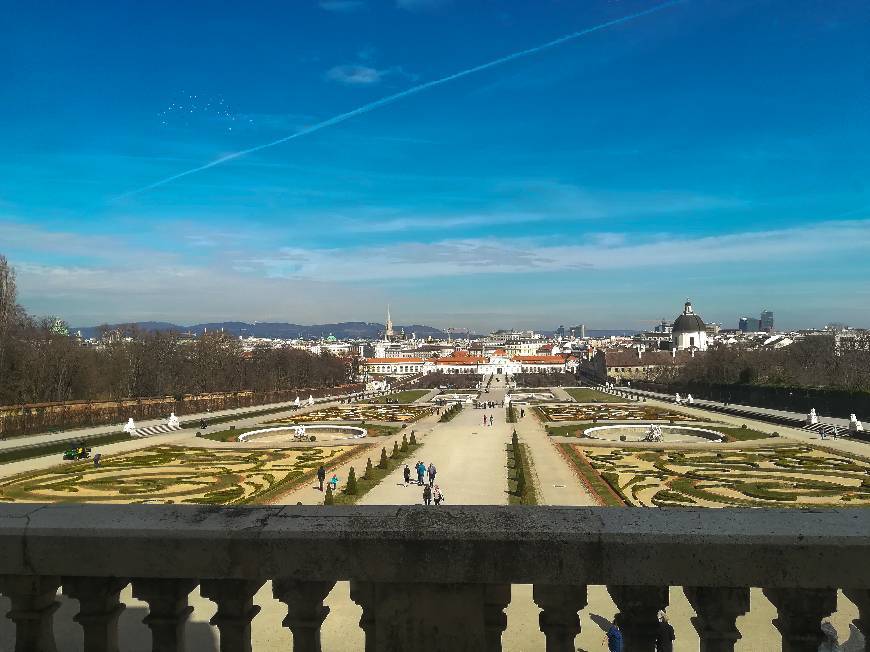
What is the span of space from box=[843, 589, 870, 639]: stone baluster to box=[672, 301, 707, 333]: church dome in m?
169

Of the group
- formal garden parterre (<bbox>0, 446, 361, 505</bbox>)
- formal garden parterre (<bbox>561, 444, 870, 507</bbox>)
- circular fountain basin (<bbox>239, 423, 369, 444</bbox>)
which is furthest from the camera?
circular fountain basin (<bbox>239, 423, 369, 444</bbox>)

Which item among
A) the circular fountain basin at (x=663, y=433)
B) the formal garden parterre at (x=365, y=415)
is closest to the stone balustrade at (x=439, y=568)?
the circular fountain basin at (x=663, y=433)

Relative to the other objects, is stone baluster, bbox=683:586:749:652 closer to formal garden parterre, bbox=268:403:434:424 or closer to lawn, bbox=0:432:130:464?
lawn, bbox=0:432:130:464

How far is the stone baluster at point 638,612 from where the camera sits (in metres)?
2.87

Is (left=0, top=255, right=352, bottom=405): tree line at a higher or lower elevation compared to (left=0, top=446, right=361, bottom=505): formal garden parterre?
higher

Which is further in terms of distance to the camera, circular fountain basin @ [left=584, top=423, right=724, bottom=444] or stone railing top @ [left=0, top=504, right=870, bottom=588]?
circular fountain basin @ [left=584, top=423, right=724, bottom=444]

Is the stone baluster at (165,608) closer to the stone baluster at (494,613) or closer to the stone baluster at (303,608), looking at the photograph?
the stone baluster at (303,608)

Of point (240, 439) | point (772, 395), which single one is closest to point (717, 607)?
point (240, 439)

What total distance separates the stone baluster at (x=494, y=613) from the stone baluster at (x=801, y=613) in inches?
48.5

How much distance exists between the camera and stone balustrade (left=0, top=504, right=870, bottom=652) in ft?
9.13

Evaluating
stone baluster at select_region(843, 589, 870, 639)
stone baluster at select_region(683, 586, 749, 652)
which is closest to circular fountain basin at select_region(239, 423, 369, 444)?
stone baluster at select_region(683, 586, 749, 652)

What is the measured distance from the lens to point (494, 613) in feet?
9.86

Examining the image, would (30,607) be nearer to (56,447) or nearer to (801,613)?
(801,613)

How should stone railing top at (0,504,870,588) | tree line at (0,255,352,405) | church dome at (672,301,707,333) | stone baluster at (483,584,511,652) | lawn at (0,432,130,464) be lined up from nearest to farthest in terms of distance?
stone railing top at (0,504,870,588) < stone baluster at (483,584,511,652) < lawn at (0,432,130,464) < tree line at (0,255,352,405) < church dome at (672,301,707,333)
